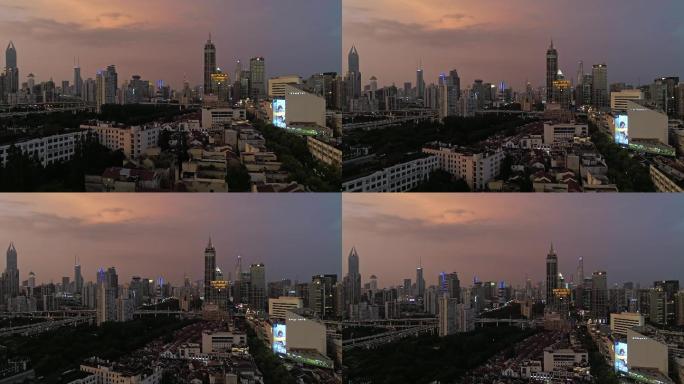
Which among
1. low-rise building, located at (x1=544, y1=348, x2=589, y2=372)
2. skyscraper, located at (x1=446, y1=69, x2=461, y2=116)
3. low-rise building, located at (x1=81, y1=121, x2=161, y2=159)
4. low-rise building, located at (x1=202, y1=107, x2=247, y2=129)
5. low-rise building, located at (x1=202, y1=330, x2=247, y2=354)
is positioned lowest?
low-rise building, located at (x1=544, y1=348, x2=589, y2=372)

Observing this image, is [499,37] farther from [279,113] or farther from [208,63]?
[208,63]

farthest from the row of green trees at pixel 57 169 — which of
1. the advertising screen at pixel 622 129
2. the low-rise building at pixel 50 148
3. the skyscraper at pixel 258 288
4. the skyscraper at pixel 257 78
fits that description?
the advertising screen at pixel 622 129

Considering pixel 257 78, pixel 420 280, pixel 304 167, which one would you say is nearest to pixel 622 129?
pixel 420 280

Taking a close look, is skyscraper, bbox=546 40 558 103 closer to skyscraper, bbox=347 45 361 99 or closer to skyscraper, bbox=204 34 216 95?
skyscraper, bbox=347 45 361 99

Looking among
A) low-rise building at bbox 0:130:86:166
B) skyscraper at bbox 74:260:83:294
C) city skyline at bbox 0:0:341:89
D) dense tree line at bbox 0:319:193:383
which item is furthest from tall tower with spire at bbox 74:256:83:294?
city skyline at bbox 0:0:341:89

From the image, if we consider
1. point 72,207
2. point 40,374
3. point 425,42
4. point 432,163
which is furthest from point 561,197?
point 40,374

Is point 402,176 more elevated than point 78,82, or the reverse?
point 78,82

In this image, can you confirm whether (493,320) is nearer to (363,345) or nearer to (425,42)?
(363,345)
